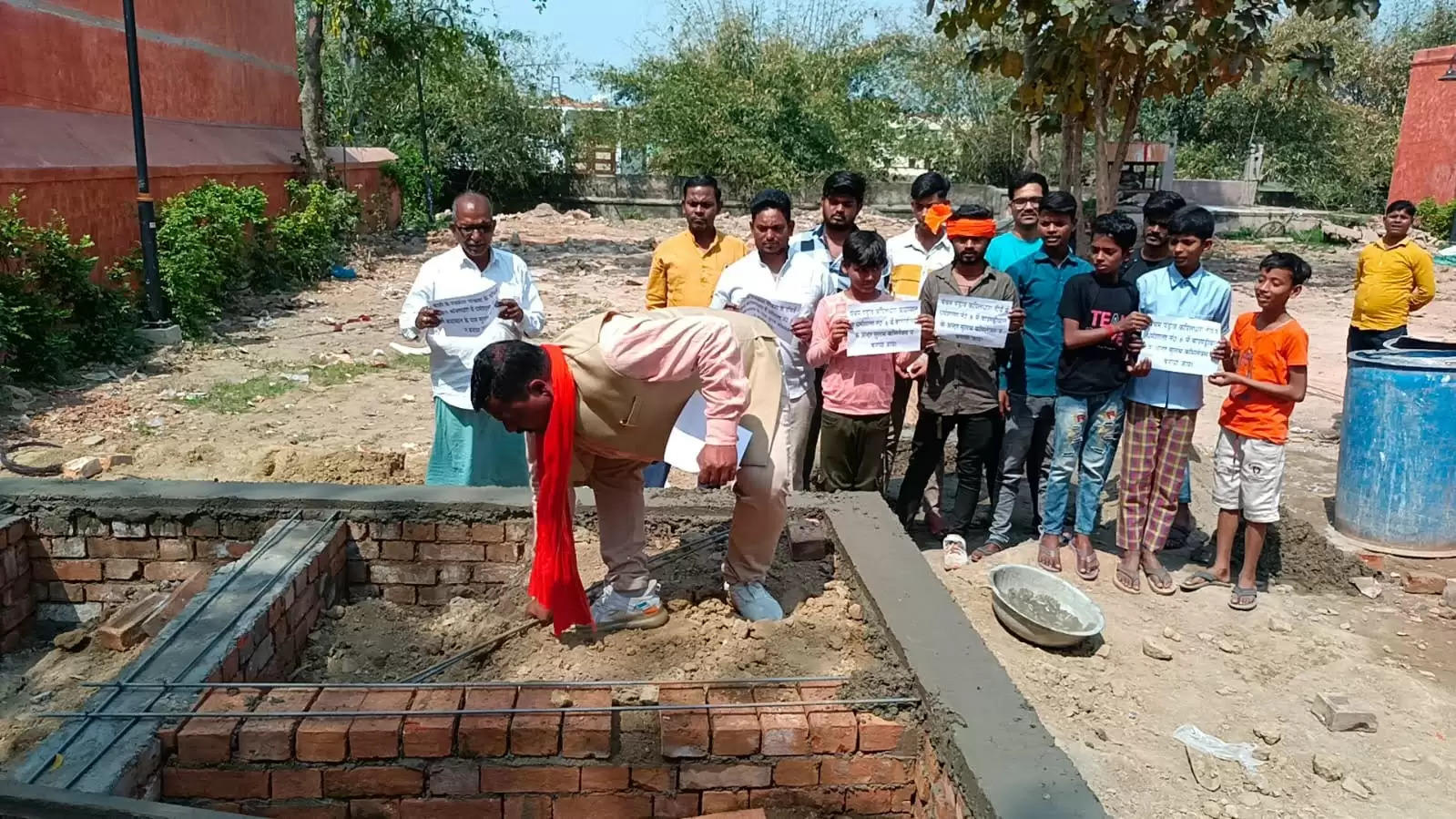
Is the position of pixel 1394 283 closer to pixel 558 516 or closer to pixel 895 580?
pixel 895 580

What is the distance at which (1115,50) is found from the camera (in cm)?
671

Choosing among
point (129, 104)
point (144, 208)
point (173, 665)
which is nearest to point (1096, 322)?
point (173, 665)

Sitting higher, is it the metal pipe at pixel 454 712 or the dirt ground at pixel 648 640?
the metal pipe at pixel 454 712

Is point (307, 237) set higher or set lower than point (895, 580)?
higher

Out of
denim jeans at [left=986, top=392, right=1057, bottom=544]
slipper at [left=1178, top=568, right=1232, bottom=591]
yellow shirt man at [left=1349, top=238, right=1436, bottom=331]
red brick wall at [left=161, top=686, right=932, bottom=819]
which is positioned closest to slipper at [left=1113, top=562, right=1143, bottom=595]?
slipper at [left=1178, top=568, right=1232, bottom=591]

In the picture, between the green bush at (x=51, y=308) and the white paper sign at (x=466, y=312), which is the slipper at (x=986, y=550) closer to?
the white paper sign at (x=466, y=312)

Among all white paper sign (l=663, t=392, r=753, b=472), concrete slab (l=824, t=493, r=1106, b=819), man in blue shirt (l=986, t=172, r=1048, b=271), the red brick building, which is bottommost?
concrete slab (l=824, t=493, r=1106, b=819)

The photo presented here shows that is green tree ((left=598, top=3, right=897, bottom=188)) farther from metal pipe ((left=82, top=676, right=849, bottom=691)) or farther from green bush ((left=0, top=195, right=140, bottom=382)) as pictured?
metal pipe ((left=82, top=676, right=849, bottom=691))

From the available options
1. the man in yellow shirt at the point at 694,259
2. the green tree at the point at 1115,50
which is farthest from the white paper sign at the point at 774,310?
the green tree at the point at 1115,50

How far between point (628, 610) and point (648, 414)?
2.54ft

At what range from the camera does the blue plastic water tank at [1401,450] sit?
5.28 metres

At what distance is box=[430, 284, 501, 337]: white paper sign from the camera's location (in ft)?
14.5

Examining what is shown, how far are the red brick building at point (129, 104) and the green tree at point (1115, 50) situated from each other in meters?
7.98

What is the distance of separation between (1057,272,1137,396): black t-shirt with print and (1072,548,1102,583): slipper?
Answer: 2.84ft
